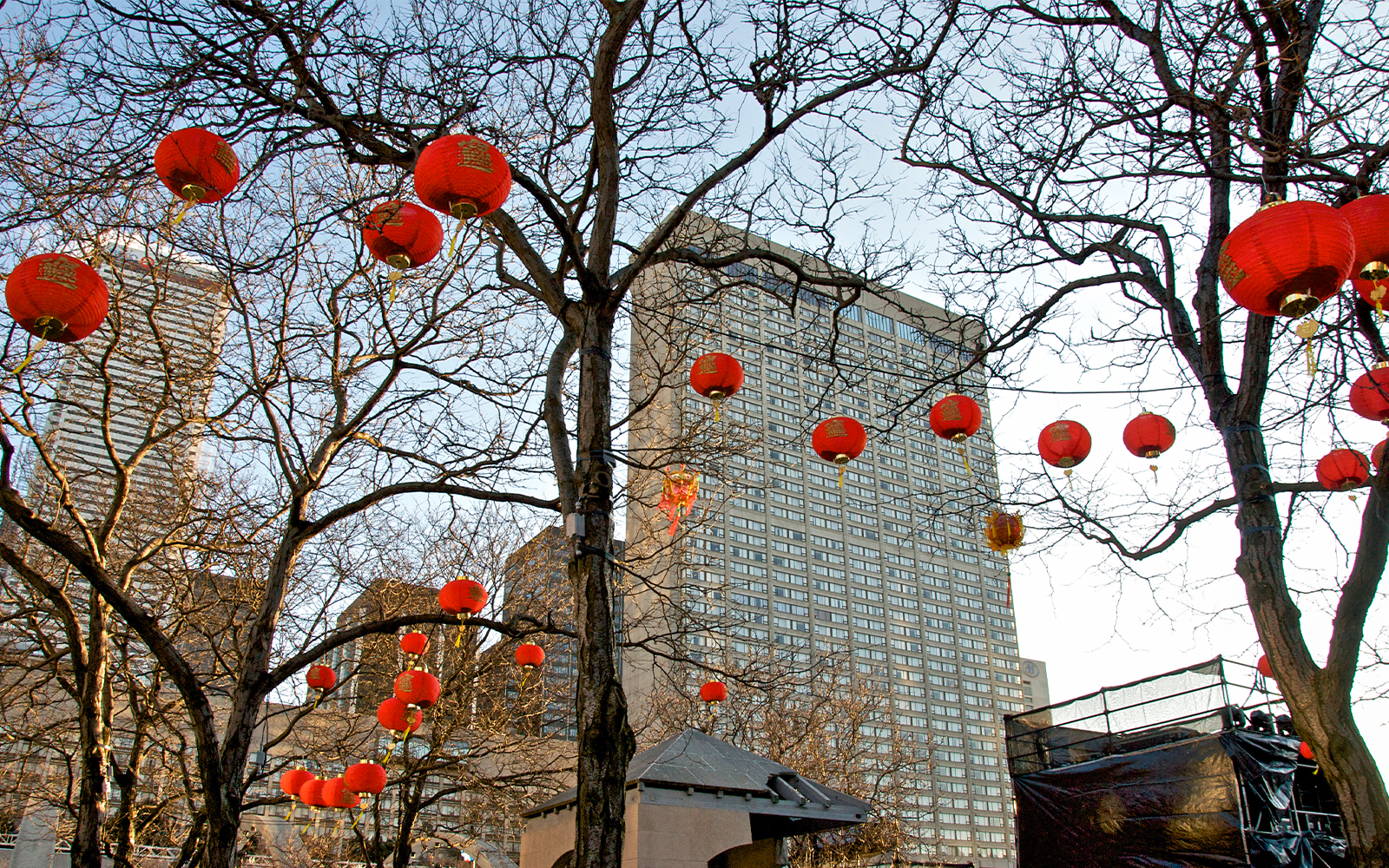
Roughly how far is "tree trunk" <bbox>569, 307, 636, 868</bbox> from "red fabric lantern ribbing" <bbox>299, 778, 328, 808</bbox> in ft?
26.7

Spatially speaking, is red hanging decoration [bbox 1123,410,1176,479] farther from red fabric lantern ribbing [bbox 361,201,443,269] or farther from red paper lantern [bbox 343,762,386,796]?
red paper lantern [bbox 343,762,386,796]

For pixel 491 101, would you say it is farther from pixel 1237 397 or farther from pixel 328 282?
pixel 1237 397

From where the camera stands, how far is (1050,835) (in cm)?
1212

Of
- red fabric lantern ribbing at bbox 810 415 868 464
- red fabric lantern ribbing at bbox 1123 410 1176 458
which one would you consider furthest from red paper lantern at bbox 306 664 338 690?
red fabric lantern ribbing at bbox 1123 410 1176 458

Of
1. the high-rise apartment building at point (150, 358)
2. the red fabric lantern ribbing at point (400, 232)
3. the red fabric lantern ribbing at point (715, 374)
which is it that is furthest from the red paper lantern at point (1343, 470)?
the high-rise apartment building at point (150, 358)

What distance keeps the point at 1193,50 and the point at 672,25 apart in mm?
4454

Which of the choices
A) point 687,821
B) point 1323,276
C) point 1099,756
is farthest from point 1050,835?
point 1323,276

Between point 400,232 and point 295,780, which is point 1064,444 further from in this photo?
point 295,780

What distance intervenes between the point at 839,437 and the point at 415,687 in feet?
19.5

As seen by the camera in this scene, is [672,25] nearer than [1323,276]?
No

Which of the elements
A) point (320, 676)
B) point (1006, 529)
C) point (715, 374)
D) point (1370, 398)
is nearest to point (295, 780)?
point (320, 676)

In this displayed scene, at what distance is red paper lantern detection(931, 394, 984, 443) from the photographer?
8375 mm

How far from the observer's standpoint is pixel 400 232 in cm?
624

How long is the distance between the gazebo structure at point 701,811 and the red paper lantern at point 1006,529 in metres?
4.39
